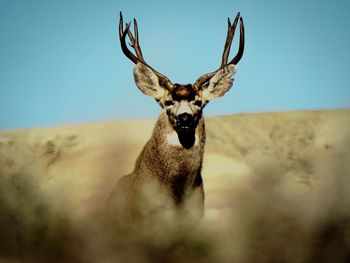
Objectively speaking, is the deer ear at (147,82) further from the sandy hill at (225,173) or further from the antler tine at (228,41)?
the sandy hill at (225,173)

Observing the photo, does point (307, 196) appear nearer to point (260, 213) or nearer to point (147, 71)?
point (260, 213)

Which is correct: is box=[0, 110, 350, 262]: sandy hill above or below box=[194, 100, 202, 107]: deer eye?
below

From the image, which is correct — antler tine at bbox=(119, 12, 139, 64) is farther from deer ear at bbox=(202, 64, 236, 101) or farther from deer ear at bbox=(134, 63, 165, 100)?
deer ear at bbox=(202, 64, 236, 101)

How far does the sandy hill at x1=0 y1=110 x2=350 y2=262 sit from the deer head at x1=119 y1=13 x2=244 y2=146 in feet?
3.21

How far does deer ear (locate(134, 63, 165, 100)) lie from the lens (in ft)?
23.4

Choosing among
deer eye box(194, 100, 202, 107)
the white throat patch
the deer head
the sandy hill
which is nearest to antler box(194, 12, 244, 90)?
the deer head

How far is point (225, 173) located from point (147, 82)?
5985mm

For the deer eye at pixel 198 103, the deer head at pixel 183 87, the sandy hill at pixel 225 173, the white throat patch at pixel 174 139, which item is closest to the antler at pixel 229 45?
the deer head at pixel 183 87

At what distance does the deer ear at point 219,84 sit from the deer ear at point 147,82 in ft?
1.88

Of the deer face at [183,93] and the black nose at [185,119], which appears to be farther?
the deer face at [183,93]

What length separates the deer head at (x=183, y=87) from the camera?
260 inches

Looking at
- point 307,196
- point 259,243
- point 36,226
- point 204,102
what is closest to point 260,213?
point 259,243

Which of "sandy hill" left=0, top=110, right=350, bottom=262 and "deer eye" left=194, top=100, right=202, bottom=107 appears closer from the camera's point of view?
"sandy hill" left=0, top=110, right=350, bottom=262

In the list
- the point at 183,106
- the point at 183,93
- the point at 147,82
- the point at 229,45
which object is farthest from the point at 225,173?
the point at 183,106
